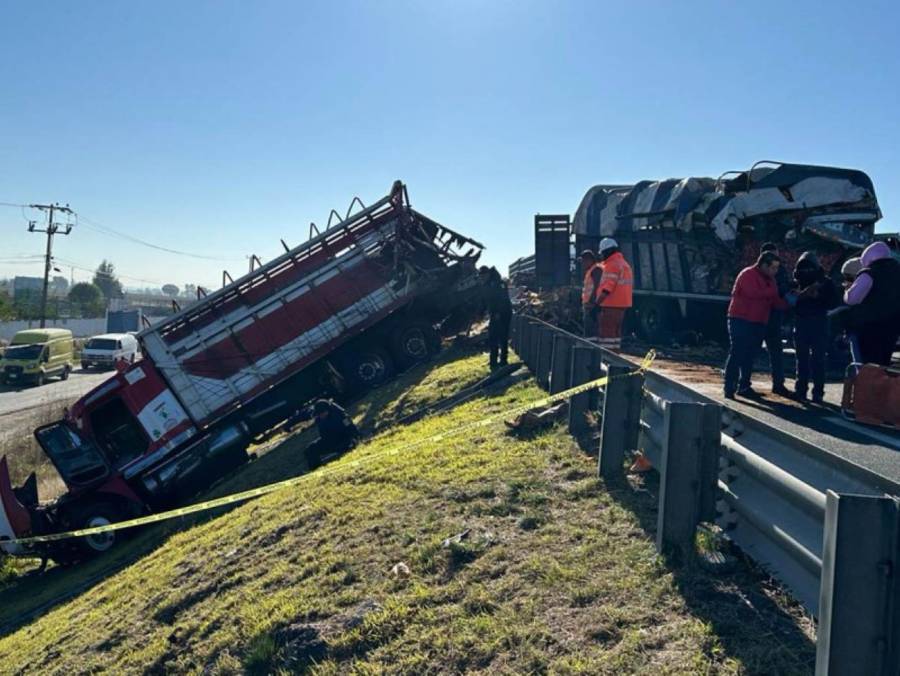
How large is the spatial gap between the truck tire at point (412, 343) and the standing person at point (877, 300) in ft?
33.5

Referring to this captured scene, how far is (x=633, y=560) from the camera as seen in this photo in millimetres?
3576

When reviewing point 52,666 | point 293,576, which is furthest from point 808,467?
point 52,666

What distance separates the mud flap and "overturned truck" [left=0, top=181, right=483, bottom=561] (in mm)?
18

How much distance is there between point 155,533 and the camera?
399 inches

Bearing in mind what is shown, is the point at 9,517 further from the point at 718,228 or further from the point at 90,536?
the point at 718,228

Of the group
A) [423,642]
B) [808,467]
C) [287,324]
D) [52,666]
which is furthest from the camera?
[287,324]

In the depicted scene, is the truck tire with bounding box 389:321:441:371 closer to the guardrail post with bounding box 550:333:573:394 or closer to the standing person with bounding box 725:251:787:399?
the guardrail post with bounding box 550:333:573:394

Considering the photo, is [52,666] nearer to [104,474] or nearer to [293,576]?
[293,576]

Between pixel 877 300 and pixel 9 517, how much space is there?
11.8m

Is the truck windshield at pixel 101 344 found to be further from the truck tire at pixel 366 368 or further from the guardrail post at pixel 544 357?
the guardrail post at pixel 544 357

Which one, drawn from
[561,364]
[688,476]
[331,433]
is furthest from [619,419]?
[331,433]

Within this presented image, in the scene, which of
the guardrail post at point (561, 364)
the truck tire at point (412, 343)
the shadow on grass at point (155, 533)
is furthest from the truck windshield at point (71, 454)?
the guardrail post at point (561, 364)

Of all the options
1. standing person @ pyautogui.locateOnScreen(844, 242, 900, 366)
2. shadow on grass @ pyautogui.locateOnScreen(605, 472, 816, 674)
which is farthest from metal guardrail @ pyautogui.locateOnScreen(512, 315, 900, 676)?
standing person @ pyautogui.locateOnScreen(844, 242, 900, 366)

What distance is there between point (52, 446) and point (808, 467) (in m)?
11.3
